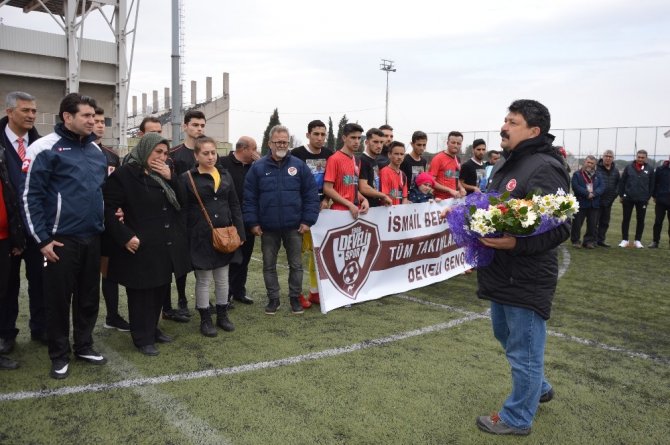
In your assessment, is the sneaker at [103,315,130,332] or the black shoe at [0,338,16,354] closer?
the black shoe at [0,338,16,354]

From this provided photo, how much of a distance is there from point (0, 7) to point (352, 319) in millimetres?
31364

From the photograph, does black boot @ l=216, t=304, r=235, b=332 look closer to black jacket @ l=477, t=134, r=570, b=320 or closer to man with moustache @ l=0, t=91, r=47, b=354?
man with moustache @ l=0, t=91, r=47, b=354

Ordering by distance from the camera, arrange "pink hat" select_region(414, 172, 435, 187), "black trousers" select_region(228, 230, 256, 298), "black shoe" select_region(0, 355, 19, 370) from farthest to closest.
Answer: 1. "pink hat" select_region(414, 172, 435, 187)
2. "black trousers" select_region(228, 230, 256, 298)
3. "black shoe" select_region(0, 355, 19, 370)

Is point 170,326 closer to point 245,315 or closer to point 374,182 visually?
point 245,315

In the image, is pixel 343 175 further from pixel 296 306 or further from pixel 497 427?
pixel 497 427

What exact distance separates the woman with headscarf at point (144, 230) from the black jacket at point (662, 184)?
10.8 metres

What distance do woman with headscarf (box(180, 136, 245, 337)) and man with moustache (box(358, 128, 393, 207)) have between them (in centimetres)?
198

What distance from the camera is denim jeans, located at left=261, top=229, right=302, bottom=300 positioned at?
232 inches

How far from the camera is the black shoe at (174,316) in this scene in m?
5.69

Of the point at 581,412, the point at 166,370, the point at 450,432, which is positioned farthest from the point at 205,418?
the point at 581,412

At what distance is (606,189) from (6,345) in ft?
38.6

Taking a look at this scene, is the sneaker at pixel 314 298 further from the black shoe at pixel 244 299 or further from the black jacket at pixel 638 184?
the black jacket at pixel 638 184

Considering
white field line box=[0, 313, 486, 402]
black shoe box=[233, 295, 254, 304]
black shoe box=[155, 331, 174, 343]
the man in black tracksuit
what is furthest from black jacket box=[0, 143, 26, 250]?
the man in black tracksuit

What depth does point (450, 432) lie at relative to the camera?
3.38 metres
